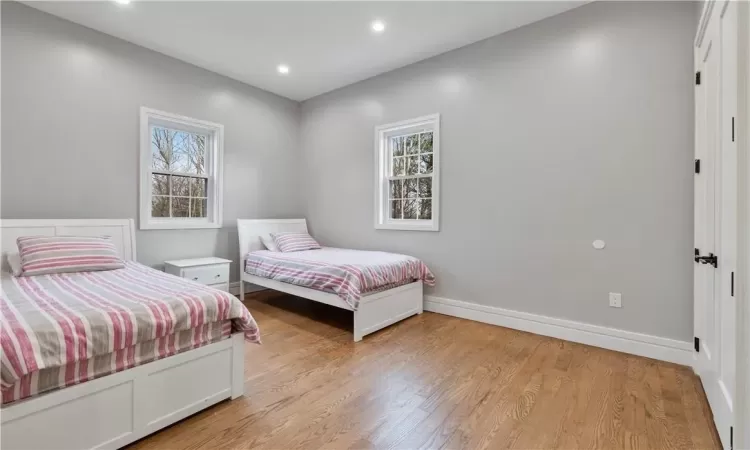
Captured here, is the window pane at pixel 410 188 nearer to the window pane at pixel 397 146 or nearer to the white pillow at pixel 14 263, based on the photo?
the window pane at pixel 397 146

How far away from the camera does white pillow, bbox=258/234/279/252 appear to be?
4.20 meters

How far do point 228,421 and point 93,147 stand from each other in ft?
9.83

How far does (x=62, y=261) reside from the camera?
97.5 inches

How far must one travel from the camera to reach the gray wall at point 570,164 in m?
2.44

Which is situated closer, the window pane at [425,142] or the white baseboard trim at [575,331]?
the white baseboard trim at [575,331]

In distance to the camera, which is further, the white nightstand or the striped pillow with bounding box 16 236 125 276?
the white nightstand

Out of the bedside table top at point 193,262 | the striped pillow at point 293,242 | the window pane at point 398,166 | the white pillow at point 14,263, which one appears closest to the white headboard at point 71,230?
the white pillow at point 14,263

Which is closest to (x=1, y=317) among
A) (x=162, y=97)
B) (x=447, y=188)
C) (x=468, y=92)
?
(x=162, y=97)

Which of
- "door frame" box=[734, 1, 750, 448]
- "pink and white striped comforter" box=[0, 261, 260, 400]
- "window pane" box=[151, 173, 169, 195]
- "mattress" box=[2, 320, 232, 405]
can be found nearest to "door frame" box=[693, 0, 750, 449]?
"door frame" box=[734, 1, 750, 448]

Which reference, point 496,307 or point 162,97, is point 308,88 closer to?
point 162,97

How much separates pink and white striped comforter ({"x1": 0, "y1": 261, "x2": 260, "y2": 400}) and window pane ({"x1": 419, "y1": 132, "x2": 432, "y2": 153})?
108 inches

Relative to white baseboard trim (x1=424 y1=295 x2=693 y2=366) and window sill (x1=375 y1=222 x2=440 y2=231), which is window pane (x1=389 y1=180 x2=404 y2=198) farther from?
white baseboard trim (x1=424 y1=295 x2=693 y2=366)

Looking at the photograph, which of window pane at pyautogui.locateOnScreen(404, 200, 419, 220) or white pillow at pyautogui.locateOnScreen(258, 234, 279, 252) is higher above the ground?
window pane at pyautogui.locateOnScreen(404, 200, 419, 220)

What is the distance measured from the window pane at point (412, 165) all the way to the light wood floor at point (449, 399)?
1.93m
